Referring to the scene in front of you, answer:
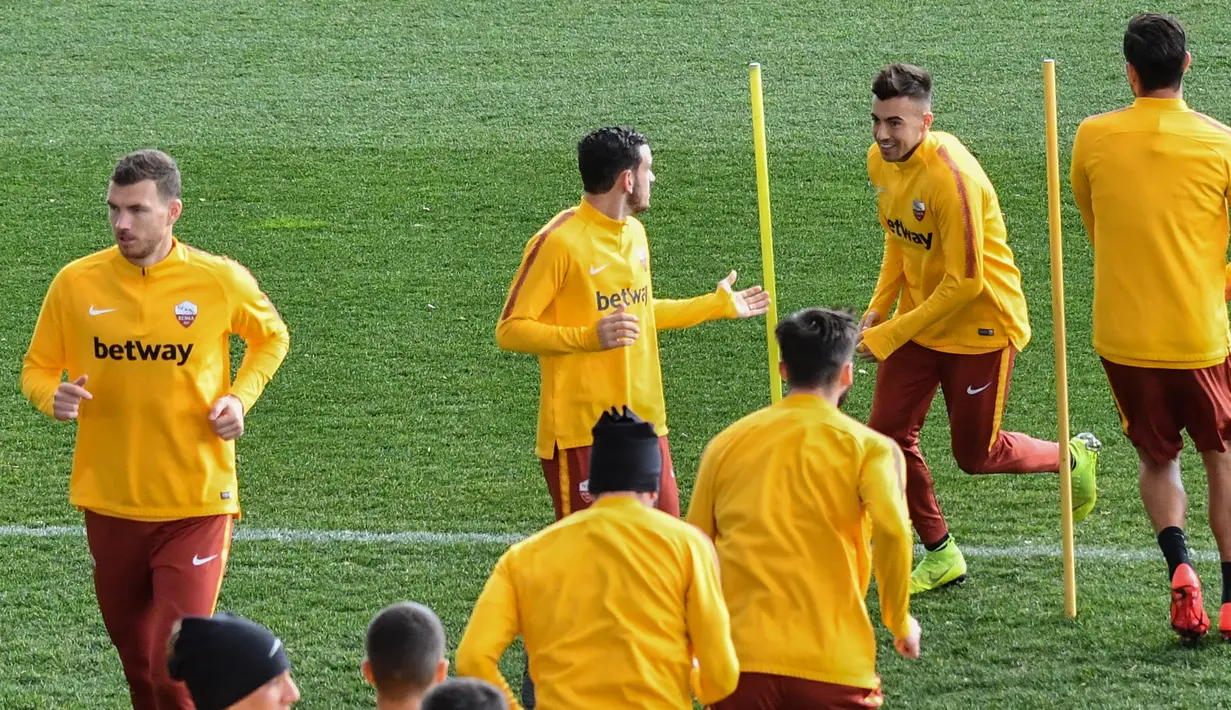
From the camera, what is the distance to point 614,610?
3.57 meters

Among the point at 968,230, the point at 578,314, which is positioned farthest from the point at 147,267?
the point at 968,230

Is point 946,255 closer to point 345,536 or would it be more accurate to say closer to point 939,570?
point 939,570

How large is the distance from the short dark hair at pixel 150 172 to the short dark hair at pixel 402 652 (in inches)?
77.9

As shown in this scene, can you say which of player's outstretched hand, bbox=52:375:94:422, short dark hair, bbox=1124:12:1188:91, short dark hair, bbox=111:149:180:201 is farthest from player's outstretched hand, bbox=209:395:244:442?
short dark hair, bbox=1124:12:1188:91

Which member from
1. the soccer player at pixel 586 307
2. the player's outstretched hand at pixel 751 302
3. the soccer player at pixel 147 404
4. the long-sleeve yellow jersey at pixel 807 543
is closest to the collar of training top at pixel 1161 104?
the player's outstretched hand at pixel 751 302

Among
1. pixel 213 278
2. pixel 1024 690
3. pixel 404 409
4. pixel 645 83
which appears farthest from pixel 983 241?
pixel 645 83

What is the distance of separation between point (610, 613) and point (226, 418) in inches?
69.6

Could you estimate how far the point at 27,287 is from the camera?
10039 millimetres

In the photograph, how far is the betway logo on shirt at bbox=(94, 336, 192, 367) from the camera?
4883 mm

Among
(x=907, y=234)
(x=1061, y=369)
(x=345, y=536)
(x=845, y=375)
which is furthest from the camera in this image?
(x=345, y=536)

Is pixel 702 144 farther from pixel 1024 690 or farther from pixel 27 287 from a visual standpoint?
pixel 1024 690

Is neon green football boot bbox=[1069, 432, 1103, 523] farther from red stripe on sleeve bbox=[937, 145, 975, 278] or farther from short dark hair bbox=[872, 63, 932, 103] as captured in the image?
short dark hair bbox=[872, 63, 932, 103]

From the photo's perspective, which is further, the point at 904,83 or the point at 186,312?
the point at 904,83

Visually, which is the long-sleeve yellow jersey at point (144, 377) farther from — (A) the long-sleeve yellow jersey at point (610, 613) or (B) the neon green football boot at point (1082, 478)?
(B) the neon green football boot at point (1082, 478)
